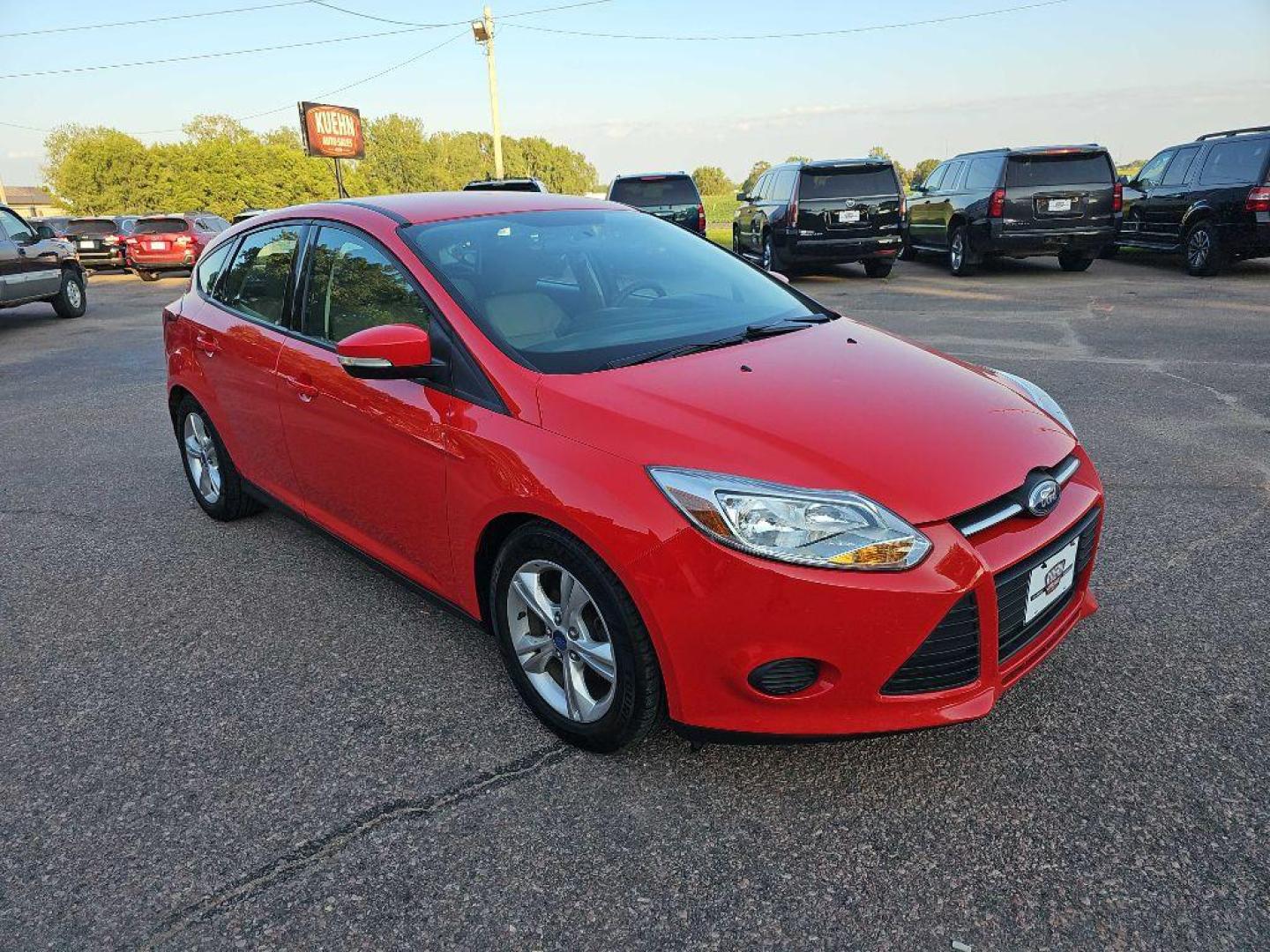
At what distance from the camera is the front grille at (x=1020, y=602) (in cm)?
227

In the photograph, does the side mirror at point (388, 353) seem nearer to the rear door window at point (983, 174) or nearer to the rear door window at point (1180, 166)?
the rear door window at point (983, 174)

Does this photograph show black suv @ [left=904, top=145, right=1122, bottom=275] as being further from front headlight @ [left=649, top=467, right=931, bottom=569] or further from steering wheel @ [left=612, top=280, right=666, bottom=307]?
front headlight @ [left=649, top=467, right=931, bottom=569]

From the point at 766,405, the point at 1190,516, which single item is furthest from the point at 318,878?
the point at 1190,516

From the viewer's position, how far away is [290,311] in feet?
11.9

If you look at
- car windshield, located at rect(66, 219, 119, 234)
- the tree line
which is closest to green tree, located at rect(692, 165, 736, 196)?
the tree line

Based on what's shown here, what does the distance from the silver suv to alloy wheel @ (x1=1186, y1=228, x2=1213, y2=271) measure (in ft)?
52.5

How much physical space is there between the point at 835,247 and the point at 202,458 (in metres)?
11.4

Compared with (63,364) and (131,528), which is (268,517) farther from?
(63,364)

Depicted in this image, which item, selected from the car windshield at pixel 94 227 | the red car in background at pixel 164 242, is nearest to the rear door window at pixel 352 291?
the red car in background at pixel 164 242

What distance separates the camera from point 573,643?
2.57 metres

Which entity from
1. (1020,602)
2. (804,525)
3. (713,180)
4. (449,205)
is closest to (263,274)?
(449,205)

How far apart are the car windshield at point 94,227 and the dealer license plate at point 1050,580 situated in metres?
26.8

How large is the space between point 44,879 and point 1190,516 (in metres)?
4.60

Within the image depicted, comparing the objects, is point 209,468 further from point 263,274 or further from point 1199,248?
point 1199,248
